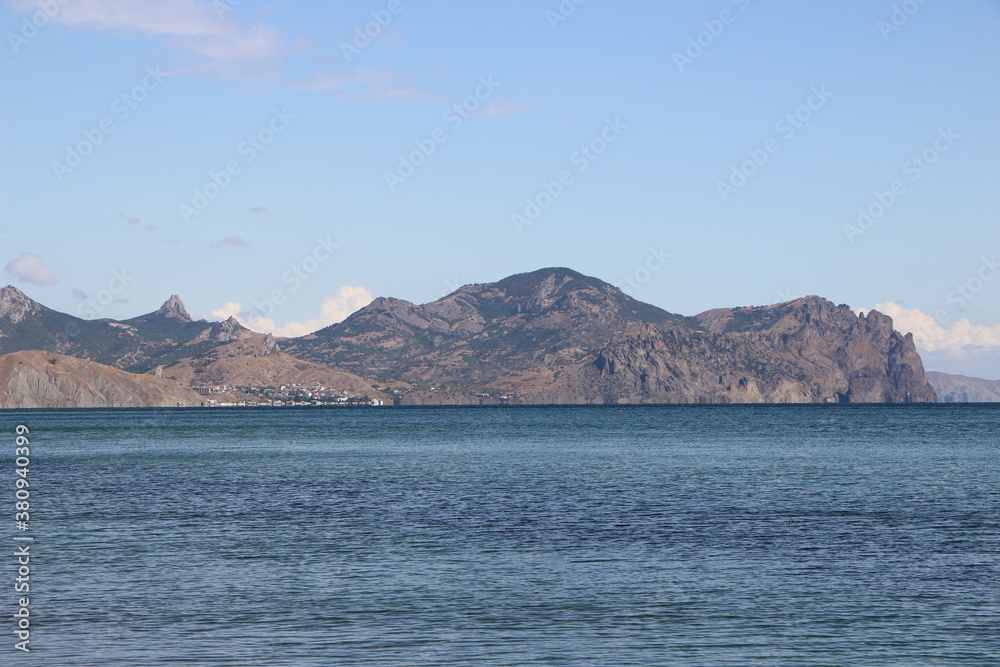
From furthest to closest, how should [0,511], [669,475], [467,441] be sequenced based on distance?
[467,441], [669,475], [0,511]

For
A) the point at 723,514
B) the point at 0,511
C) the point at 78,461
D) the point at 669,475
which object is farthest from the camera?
the point at 78,461

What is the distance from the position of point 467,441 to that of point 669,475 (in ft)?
260

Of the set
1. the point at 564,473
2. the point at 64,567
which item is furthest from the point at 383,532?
the point at 564,473

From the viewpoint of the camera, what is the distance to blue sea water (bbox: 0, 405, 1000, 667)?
2903cm

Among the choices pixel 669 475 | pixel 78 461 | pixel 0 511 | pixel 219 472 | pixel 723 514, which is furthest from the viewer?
pixel 78 461

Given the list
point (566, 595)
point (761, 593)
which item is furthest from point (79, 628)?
point (761, 593)

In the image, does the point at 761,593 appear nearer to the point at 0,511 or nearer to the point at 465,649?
the point at 465,649

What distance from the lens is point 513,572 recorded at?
3903 centimetres

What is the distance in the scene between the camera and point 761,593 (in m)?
35.3

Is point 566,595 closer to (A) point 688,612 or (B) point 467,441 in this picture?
(A) point 688,612

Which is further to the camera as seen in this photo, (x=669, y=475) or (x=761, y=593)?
(x=669, y=475)

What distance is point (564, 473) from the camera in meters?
87.9

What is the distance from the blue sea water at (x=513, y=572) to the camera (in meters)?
29.0

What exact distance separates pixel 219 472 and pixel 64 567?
173 feet
